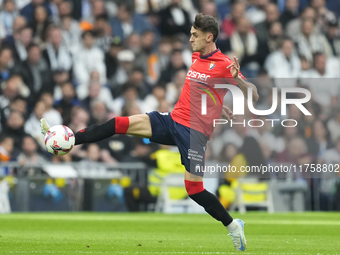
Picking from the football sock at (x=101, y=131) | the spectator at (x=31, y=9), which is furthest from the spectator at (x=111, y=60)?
the football sock at (x=101, y=131)

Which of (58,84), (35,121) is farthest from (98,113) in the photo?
(35,121)

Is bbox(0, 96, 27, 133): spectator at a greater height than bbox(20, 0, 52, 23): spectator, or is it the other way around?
bbox(20, 0, 52, 23): spectator

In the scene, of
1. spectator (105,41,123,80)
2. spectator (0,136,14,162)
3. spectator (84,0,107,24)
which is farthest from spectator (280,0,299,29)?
spectator (0,136,14,162)

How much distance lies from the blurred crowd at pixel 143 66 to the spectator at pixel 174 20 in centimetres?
3

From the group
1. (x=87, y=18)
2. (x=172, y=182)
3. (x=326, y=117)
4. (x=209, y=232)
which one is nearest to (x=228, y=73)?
(x=209, y=232)

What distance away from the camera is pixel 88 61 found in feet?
54.1

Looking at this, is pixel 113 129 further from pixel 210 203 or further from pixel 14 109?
pixel 14 109

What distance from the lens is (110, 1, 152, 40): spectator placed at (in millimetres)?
17203

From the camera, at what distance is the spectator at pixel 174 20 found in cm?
1728

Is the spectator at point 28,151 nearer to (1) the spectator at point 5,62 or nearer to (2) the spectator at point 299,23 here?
(1) the spectator at point 5,62

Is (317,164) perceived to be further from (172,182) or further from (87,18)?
(87,18)

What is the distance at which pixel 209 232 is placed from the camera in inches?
376

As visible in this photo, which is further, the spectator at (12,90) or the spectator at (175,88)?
the spectator at (175,88)

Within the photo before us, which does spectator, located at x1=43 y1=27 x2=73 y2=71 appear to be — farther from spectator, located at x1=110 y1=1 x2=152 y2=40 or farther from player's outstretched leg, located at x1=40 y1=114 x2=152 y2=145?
player's outstretched leg, located at x1=40 y1=114 x2=152 y2=145
